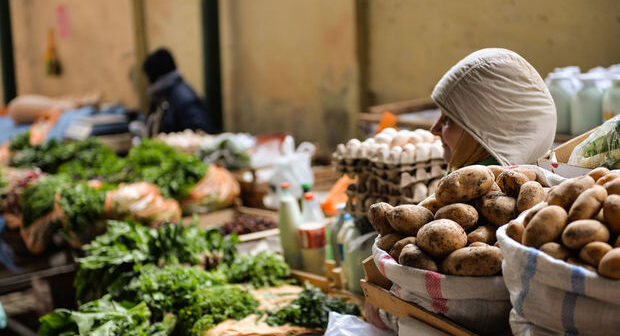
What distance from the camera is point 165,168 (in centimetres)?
527

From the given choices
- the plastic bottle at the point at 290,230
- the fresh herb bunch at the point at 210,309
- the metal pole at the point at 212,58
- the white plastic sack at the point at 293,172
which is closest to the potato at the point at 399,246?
the fresh herb bunch at the point at 210,309

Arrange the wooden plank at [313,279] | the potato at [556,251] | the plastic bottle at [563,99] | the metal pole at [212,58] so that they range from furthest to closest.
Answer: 1. the metal pole at [212,58]
2. the plastic bottle at [563,99]
3. the wooden plank at [313,279]
4. the potato at [556,251]

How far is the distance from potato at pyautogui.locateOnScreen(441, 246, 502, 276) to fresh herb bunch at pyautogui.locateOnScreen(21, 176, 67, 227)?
394 centimetres

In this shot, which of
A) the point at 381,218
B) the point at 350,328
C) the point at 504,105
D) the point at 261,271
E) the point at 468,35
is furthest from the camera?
the point at 468,35

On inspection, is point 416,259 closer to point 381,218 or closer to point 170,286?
point 381,218

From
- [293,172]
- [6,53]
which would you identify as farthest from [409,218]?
[6,53]

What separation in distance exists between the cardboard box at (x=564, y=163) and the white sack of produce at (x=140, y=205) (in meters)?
3.05

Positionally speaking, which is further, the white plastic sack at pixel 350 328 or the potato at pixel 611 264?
the white plastic sack at pixel 350 328

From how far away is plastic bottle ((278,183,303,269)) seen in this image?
11.3 feet

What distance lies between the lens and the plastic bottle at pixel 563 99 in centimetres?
336

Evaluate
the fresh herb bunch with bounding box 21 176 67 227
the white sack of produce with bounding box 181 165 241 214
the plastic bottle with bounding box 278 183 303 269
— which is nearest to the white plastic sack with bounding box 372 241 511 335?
the plastic bottle with bounding box 278 183 303 269

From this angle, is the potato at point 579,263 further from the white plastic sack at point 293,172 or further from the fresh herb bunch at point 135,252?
the white plastic sack at point 293,172

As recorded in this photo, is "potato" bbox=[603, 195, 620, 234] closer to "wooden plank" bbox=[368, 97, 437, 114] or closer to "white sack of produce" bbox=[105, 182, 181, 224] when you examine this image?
"wooden plank" bbox=[368, 97, 437, 114]

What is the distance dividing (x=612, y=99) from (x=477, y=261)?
1811mm
